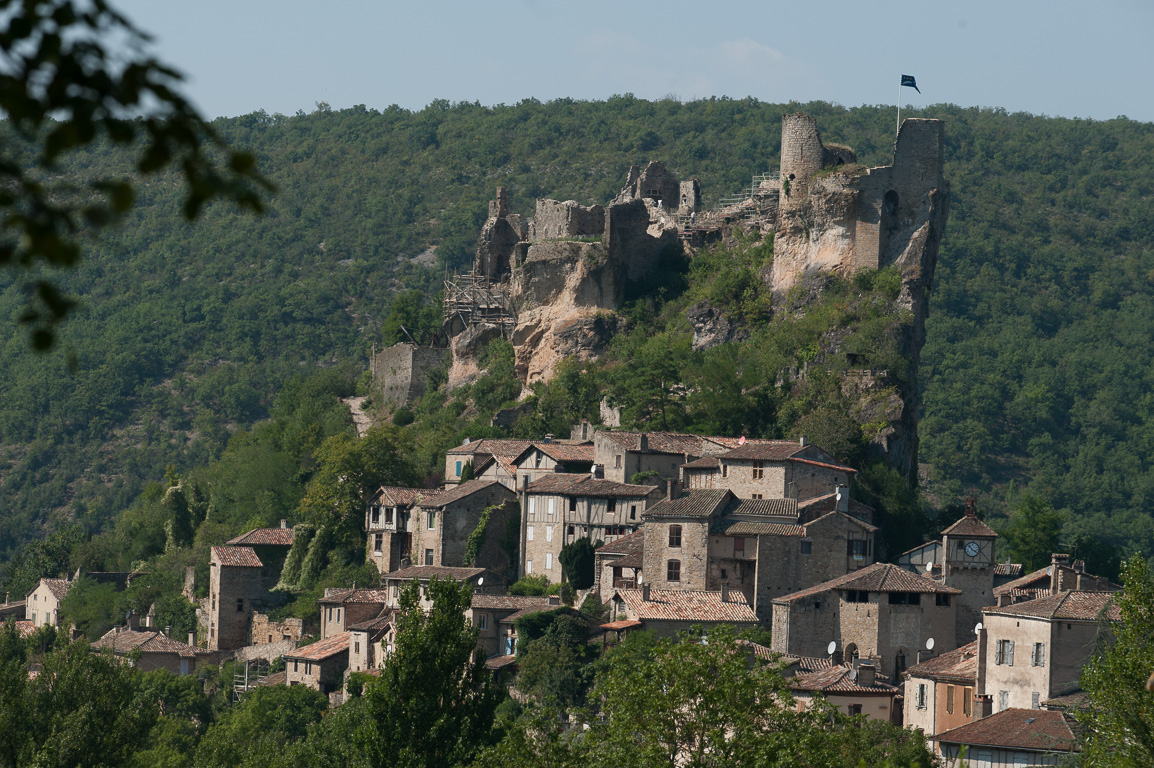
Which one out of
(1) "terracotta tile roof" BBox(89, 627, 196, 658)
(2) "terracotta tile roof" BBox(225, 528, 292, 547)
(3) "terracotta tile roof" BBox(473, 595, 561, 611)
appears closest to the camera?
(3) "terracotta tile roof" BBox(473, 595, 561, 611)

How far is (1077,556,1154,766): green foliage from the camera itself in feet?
90.4

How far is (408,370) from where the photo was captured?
8144cm

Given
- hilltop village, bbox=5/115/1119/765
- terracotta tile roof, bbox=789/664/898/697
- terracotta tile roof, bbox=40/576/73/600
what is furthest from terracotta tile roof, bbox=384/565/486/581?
terracotta tile roof, bbox=40/576/73/600

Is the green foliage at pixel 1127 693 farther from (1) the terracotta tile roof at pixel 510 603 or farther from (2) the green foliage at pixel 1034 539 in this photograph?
(2) the green foliage at pixel 1034 539

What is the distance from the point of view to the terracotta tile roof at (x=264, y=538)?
67750mm

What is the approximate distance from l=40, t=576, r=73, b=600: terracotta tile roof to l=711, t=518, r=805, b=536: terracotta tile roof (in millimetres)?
34736

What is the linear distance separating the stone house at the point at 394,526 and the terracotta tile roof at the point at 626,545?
9190mm

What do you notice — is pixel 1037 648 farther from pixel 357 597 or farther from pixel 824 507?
pixel 357 597

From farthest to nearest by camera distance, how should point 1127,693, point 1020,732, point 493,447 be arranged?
point 493,447
point 1020,732
point 1127,693

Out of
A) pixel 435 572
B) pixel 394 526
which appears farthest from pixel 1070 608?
pixel 394 526

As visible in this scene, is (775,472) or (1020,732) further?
(775,472)

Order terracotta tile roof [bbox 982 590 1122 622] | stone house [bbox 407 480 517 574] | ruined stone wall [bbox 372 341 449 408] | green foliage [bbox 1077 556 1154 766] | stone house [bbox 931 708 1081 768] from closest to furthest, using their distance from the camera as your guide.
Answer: green foliage [bbox 1077 556 1154 766] → stone house [bbox 931 708 1081 768] → terracotta tile roof [bbox 982 590 1122 622] → stone house [bbox 407 480 517 574] → ruined stone wall [bbox 372 341 449 408]

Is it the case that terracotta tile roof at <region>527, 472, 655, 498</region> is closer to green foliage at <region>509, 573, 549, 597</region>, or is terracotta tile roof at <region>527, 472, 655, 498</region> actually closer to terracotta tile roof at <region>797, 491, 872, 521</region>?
green foliage at <region>509, 573, 549, 597</region>

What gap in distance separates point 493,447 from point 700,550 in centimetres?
1404
